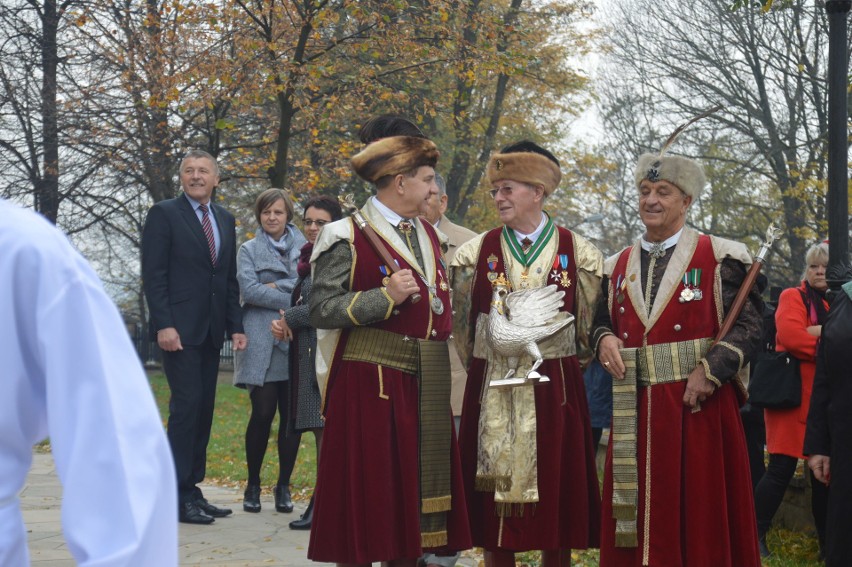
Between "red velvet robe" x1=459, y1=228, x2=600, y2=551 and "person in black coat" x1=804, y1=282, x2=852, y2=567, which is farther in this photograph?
"red velvet robe" x1=459, y1=228, x2=600, y2=551

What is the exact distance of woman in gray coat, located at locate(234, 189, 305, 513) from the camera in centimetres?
741

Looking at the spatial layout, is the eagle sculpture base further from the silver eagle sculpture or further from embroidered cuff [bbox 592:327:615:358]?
embroidered cuff [bbox 592:327:615:358]

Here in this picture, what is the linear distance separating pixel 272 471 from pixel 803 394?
5.85 meters

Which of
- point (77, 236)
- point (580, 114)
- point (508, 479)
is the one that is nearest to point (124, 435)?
point (508, 479)

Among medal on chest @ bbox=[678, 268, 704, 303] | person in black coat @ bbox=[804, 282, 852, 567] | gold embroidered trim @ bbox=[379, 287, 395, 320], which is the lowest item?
person in black coat @ bbox=[804, 282, 852, 567]

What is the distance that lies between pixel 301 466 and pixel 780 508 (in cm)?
512

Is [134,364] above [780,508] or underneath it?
above

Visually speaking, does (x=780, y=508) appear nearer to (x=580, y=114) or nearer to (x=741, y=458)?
(x=741, y=458)

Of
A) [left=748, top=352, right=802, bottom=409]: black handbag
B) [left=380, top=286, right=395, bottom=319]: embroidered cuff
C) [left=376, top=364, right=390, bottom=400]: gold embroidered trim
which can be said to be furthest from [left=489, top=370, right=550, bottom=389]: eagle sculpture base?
[left=748, top=352, right=802, bottom=409]: black handbag

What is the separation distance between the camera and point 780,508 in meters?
7.56

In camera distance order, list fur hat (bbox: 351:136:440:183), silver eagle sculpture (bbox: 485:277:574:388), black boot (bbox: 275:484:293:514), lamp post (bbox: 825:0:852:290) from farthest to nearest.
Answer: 1. black boot (bbox: 275:484:293:514)
2. lamp post (bbox: 825:0:852:290)
3. silver eagle sculpture (bbox: 485:277:574:388)
4. fur hat (bbox: 351:136:440:183)

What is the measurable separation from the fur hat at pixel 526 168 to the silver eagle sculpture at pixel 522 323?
56 cm

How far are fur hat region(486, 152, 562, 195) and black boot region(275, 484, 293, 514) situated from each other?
3188 millimetres

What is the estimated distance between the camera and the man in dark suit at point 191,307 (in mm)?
7090
